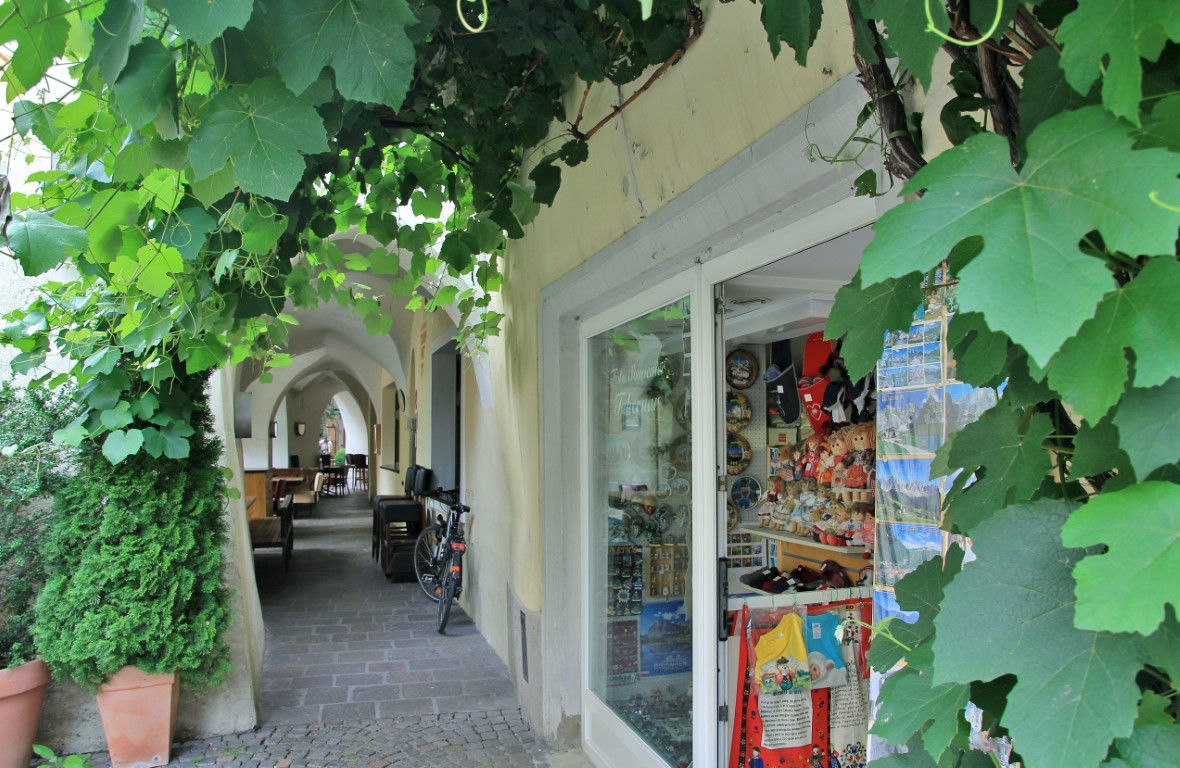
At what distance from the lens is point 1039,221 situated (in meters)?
0.57

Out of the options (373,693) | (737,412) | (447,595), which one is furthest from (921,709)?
(447,595)

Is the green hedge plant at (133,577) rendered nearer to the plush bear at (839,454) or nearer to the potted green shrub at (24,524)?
the potted green shrub at (24,524)

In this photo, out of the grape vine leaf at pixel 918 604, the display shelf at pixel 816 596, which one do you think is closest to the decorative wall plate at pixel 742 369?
the display shelf at pixel 816 596

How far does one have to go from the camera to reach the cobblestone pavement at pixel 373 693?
4.47m

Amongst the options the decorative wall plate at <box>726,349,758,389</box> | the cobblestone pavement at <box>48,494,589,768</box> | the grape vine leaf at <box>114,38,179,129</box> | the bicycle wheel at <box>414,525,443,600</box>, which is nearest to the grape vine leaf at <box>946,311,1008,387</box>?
the grape vine leaf at <box>114,38,179,129</box>

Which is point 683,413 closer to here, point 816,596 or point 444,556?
point 816,596

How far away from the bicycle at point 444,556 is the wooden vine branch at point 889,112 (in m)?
6.36

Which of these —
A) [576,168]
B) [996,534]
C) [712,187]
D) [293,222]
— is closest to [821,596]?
[712,187]

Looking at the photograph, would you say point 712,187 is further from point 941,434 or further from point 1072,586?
point 1072,586

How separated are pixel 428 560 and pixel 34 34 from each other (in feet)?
26.7

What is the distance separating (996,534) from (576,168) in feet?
11.3

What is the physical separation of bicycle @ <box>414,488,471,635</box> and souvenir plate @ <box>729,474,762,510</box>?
3.40m

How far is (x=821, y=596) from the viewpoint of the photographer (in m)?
3.33

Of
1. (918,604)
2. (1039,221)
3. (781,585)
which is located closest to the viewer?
(1039,221)
